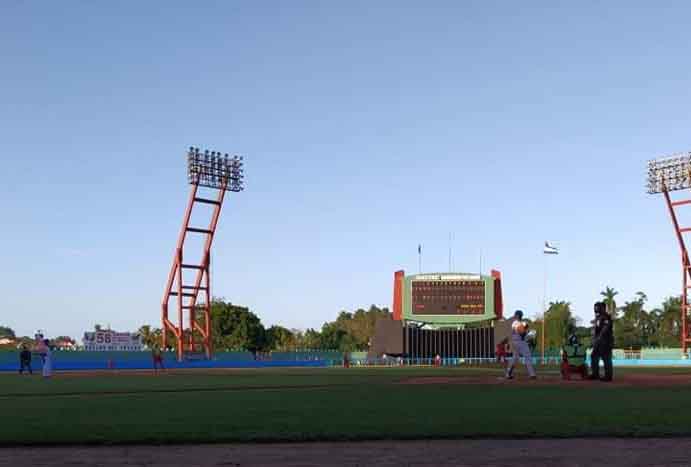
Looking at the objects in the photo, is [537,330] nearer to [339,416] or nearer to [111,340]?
[111,340]

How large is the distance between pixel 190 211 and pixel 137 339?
40290mm

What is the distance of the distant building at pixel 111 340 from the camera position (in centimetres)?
10931

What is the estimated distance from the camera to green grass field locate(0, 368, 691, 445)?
10336 millimetres

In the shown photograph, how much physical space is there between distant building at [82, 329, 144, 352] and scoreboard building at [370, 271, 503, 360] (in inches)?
1268

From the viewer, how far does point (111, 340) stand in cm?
10975

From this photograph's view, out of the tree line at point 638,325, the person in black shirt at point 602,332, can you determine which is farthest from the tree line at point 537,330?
the person in black shirt at point 602,332

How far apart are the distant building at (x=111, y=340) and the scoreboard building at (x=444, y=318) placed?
32209mm

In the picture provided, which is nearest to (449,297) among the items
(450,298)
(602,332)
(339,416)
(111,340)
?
(450,298)

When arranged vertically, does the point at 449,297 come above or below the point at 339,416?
above

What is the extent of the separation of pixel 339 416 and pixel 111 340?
102 meters

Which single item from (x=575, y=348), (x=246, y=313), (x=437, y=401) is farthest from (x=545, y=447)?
(x=246, y=313)

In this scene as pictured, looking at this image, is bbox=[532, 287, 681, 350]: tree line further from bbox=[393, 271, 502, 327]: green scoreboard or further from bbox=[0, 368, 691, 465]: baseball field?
bbox=[0, 368, 691, 465]: baseball field

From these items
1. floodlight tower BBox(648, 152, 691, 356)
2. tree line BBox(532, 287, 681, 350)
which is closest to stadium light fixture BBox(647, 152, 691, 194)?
floodlight tower BBox(648, 152, 691, 356)

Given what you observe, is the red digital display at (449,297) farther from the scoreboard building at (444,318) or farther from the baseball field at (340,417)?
the baseball field at (340,417)
